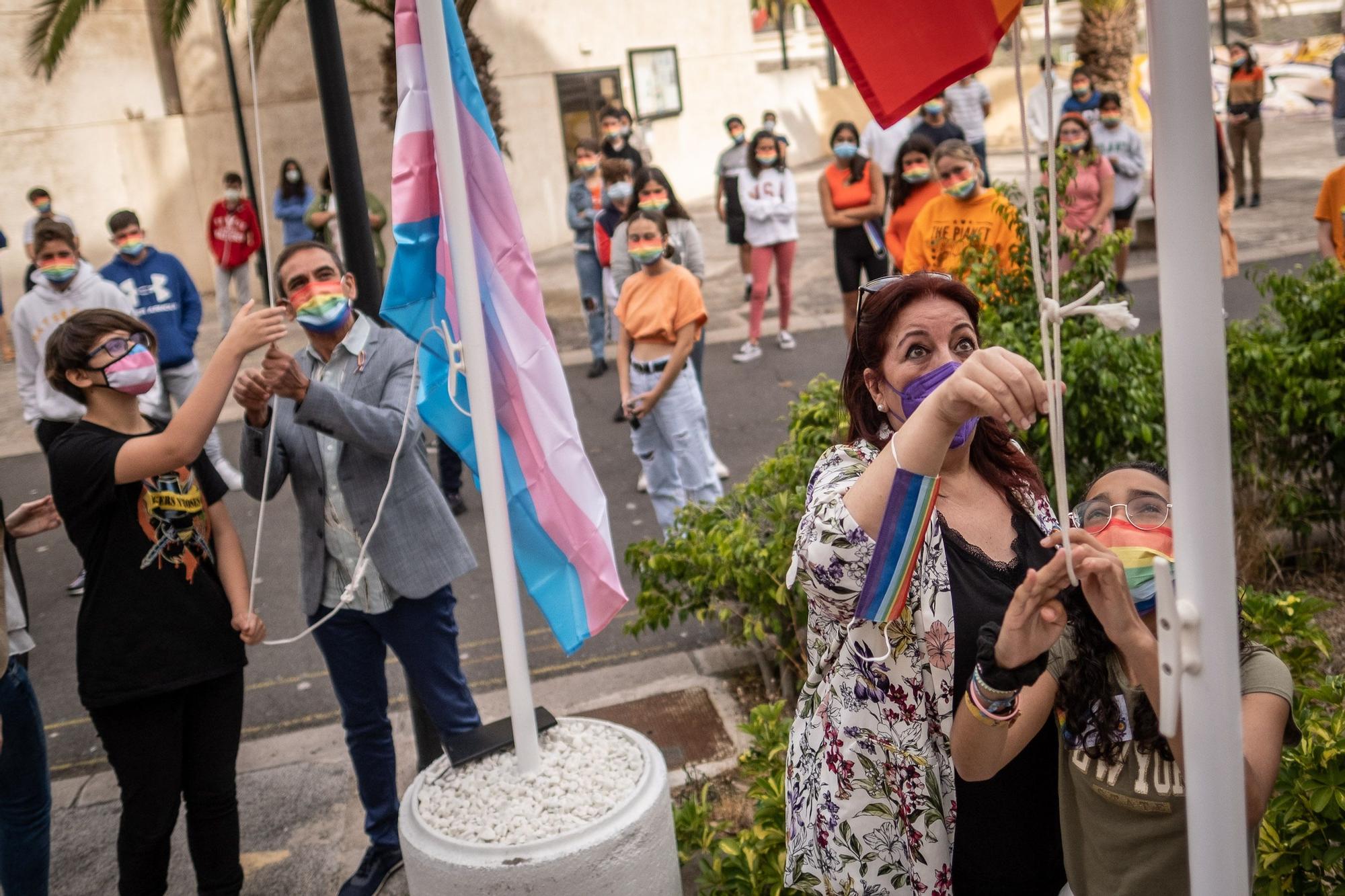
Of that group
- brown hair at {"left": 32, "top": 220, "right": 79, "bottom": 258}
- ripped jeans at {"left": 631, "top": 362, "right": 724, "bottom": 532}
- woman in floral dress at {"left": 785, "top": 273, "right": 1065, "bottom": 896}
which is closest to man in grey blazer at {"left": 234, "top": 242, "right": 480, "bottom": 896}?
woman in floral dress at {"left": 785, "top": 273, "right": 1065, "bottom": 896}

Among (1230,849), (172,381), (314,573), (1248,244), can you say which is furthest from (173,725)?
(1248,244)

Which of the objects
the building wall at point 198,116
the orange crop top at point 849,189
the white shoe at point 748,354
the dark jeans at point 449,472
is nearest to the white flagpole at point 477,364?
the dark jeans at point 449,472

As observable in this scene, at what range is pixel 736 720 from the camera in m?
4.84

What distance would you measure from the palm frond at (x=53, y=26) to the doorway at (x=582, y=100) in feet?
27.0

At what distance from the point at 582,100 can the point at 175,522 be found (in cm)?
1915

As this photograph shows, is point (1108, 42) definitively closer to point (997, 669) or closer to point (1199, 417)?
point (997, 669)

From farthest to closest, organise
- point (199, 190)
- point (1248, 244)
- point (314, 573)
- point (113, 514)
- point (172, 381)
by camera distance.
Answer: point (199, 190), point (1248, 244), point (172, 381), point (314, 573), point (113, 514)

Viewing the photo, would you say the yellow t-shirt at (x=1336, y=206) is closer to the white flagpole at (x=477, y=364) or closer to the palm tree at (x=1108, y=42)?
the white flagpole at (x=477, y=364)

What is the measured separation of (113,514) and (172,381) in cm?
508

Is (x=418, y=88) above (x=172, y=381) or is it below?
above

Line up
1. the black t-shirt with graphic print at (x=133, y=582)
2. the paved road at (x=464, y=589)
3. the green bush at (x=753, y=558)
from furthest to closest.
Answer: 1. the paved road at (x=464, y=589)
2. the green bush at (x=753, y=558)
3. the black t-shirt with graphic print at (x=133, y=582)

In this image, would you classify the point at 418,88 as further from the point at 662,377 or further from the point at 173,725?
the point at 662,377

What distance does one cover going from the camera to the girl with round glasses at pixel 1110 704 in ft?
5.79

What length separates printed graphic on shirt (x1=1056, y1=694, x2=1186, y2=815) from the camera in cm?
192
